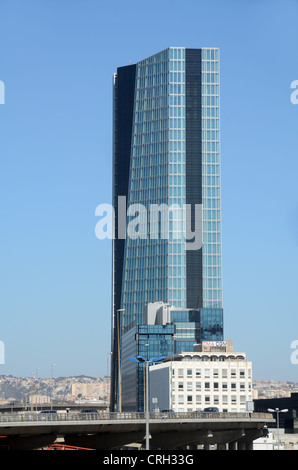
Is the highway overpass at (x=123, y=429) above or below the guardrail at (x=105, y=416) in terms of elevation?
below

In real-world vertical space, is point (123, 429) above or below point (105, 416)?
below

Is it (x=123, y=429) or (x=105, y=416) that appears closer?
(x=123, y=429)

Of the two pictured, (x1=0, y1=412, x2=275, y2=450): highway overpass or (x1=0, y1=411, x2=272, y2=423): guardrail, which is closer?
(x1=0, y1=411, x2=272, y2=423): guardrail

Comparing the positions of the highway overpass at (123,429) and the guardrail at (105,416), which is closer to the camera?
the guardrail at (105,416)

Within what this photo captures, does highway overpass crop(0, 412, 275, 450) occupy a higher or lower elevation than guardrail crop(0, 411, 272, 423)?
lower

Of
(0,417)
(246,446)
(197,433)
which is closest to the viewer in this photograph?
(0,417)

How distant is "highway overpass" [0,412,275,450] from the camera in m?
103

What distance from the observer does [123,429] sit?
11369 centimetres

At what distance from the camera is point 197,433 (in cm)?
12838

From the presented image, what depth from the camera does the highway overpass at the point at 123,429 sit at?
103312mm
